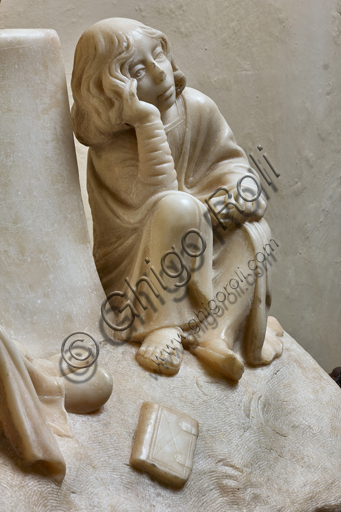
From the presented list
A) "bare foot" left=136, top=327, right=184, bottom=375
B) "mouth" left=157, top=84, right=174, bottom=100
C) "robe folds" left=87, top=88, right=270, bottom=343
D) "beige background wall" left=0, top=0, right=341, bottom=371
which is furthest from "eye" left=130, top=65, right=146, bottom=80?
"beige background wall" left=0, top=0, right=341, bottom=371

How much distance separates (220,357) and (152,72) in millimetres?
1057

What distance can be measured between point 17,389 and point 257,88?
293 cm

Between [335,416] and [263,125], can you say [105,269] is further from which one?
[263,125]

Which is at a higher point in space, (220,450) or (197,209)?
(197,209)

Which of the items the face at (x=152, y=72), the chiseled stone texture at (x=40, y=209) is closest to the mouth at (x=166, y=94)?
the face at (x=152, y=72)

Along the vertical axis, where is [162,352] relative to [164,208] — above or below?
below

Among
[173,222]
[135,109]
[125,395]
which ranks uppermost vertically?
[135,109]

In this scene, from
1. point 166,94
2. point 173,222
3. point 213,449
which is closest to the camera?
point 213,449

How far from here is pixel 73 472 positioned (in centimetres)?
167

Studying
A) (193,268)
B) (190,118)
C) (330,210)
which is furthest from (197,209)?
(330,210)

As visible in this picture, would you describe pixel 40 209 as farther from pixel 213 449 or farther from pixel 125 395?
pixel 213 449

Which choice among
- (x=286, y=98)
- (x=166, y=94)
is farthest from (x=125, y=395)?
(x=286, y=98)

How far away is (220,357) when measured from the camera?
7.01ft

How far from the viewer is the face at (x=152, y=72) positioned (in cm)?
214
